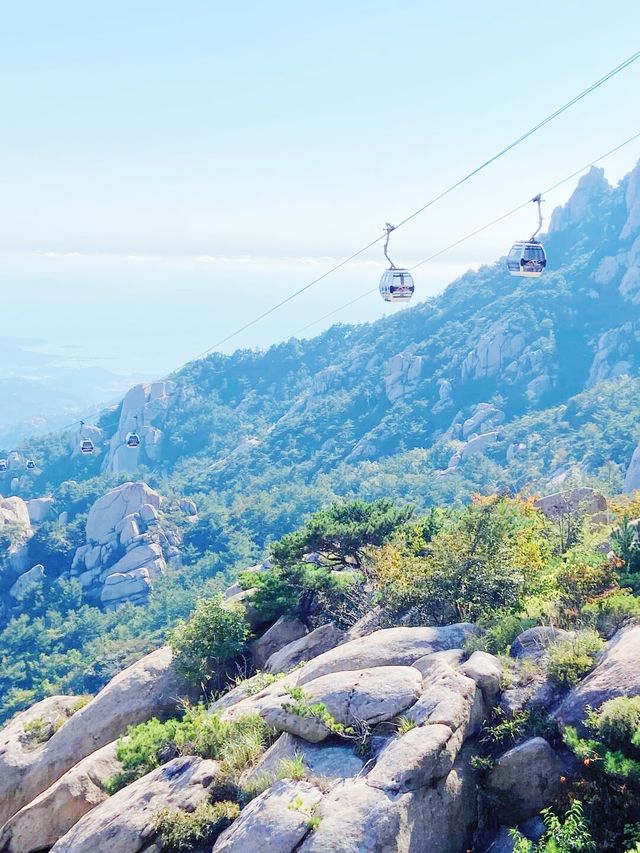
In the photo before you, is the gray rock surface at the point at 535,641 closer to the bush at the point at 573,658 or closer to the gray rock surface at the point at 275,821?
the bush at the point at 573,658

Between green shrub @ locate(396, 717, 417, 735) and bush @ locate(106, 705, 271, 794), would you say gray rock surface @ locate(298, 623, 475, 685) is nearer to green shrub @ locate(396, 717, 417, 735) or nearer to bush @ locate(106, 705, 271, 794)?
bush @ locate(106, 705, 271, 794)

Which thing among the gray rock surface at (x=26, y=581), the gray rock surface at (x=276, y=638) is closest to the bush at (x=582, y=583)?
the gray rock surface at (x=276, y=638)

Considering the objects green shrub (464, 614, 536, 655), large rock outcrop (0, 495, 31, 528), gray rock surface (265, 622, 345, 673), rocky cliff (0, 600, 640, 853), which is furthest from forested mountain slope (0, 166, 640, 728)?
rocky cliff (0, 600, 640, 853)

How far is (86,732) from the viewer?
14.5m

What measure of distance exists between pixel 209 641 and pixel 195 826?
685 cm

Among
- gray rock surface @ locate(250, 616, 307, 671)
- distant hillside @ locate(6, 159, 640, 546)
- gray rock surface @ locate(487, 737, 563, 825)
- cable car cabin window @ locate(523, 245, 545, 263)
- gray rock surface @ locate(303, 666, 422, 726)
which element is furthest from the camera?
distant hillside @ locate(6, 159, 640, 546)

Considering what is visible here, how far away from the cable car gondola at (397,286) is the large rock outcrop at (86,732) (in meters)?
11.3

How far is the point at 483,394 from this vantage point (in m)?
86.4

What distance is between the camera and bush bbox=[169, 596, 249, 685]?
49.3ft

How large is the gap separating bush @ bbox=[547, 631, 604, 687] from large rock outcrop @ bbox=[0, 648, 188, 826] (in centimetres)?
885

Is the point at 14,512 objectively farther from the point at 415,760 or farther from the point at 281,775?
the point at 415,760

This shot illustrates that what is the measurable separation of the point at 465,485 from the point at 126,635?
3521 centimetres

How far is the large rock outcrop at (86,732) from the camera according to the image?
553 inches

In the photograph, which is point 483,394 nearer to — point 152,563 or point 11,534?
point 152,563
